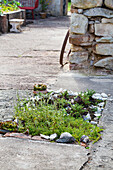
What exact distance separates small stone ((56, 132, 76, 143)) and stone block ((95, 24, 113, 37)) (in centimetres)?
244

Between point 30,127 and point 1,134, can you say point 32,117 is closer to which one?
point 30,127

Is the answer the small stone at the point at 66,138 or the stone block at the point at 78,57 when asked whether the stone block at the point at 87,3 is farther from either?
the small stone at the point at 66,138

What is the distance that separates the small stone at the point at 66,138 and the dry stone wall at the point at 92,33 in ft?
7.59

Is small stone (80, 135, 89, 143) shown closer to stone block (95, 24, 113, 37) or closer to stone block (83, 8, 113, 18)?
stone block (95, 24, 113, 37)

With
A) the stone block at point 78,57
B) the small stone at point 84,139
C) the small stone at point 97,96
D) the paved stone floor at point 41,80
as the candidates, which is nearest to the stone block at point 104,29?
the stone block at point 78,57

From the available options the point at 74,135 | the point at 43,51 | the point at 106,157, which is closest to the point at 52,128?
the point at 74,135

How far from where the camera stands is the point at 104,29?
4.41 m

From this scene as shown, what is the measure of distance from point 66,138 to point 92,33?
2.57 meters

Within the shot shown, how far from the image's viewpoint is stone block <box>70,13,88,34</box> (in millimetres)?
4426

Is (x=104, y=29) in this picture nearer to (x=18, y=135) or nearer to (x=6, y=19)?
(x=18, y=135)

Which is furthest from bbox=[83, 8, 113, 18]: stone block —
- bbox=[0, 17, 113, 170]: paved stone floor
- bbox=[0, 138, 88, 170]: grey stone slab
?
bbox=[0, 138, 88, 170]: grey stone slab

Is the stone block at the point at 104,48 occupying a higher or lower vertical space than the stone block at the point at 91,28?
lower

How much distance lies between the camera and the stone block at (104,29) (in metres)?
4.39

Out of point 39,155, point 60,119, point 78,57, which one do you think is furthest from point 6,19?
point 39,155
